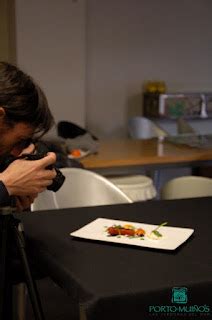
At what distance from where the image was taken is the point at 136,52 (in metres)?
4.97

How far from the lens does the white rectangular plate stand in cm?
147

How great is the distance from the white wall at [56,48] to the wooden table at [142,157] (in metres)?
1.10

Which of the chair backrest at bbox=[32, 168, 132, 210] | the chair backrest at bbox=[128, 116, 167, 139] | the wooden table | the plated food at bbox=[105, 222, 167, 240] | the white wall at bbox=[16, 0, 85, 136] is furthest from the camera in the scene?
the chair backrest at bbox=[128, 116, 167, 139]

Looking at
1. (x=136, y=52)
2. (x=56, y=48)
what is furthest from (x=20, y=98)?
(x=136, y=52)

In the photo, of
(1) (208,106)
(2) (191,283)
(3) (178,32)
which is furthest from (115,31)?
(2) (191,283)

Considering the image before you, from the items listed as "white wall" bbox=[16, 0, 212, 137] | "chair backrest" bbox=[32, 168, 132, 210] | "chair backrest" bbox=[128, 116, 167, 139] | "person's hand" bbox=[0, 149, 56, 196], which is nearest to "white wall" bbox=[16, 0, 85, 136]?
"white wall" bbox=[16, 0, 212, 137]

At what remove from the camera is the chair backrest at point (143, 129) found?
14.6 ft

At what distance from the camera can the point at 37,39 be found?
14.3 feet

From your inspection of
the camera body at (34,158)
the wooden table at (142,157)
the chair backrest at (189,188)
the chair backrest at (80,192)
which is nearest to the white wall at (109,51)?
the wooden table at (142,157)

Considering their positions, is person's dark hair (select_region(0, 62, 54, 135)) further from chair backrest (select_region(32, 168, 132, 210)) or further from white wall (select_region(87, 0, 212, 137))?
white wall (select_region(87, 0, 212, 137))

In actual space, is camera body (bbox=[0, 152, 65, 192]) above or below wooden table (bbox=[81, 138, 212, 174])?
above

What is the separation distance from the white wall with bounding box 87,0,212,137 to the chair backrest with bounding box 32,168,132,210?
2508 millimetres

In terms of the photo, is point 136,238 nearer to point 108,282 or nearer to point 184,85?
point 108,282

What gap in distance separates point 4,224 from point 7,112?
0.31m
